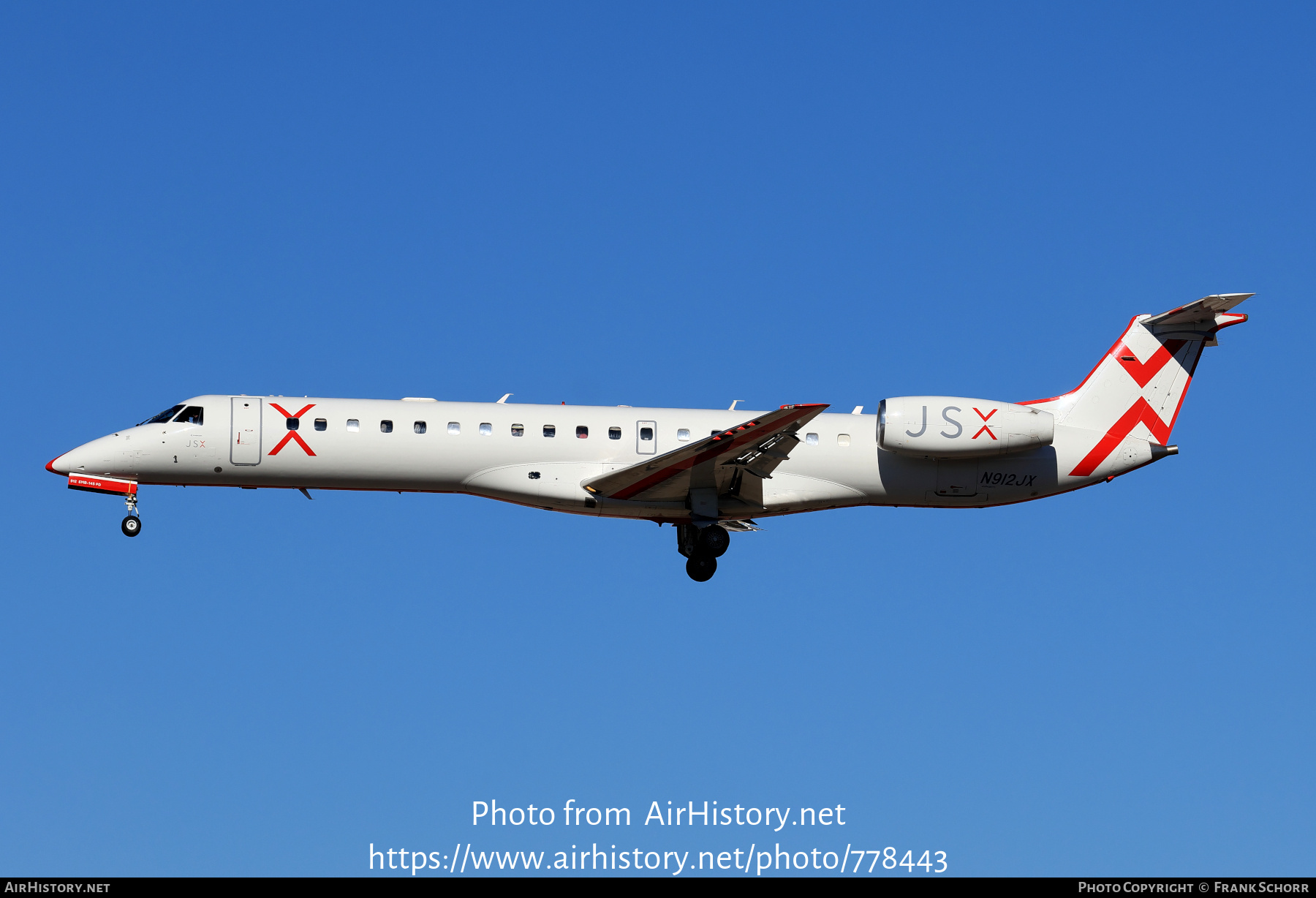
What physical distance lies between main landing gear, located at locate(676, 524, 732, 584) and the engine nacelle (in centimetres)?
357

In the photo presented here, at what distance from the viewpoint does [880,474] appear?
2827cm

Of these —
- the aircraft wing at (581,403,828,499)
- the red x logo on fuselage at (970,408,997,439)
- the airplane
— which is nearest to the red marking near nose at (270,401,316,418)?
the airplane

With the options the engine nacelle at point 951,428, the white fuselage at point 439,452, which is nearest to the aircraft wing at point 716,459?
the white fuselage at point 439,452

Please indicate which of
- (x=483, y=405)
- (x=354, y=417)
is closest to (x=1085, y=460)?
(x=483, y=405)

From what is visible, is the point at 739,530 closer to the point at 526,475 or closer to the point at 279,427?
the point at 526,475

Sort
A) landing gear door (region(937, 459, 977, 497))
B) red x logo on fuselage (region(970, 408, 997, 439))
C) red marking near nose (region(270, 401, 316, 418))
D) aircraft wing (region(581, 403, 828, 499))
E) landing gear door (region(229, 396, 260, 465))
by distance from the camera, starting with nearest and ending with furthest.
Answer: aircraft wing (region(581, 403, 828, 499)) → landing gear door (region(229, 396, 260, 465)) → red marking near nose (region(270, 401, 316, 418)) → red x logo on fuselage (region(970, 408, 997, 439)) → landing gear door (region(937, 459, 977, 497))

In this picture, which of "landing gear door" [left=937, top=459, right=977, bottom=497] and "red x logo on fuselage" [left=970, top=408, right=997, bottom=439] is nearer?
"red x logo on fuselage" [left=970, top=408, right=997, bottom=439]

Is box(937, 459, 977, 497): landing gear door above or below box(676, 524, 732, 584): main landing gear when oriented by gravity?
above

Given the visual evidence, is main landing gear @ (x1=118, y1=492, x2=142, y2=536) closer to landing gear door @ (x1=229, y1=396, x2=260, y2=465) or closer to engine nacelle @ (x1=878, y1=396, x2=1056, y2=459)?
landing gear door @ (x1=229, y1=396, x2=260, y2=465)

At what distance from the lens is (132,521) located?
27.1 m

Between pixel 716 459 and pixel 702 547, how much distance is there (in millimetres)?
2073

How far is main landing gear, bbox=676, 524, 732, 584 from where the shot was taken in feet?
90.8

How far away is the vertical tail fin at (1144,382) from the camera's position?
2947 cm
